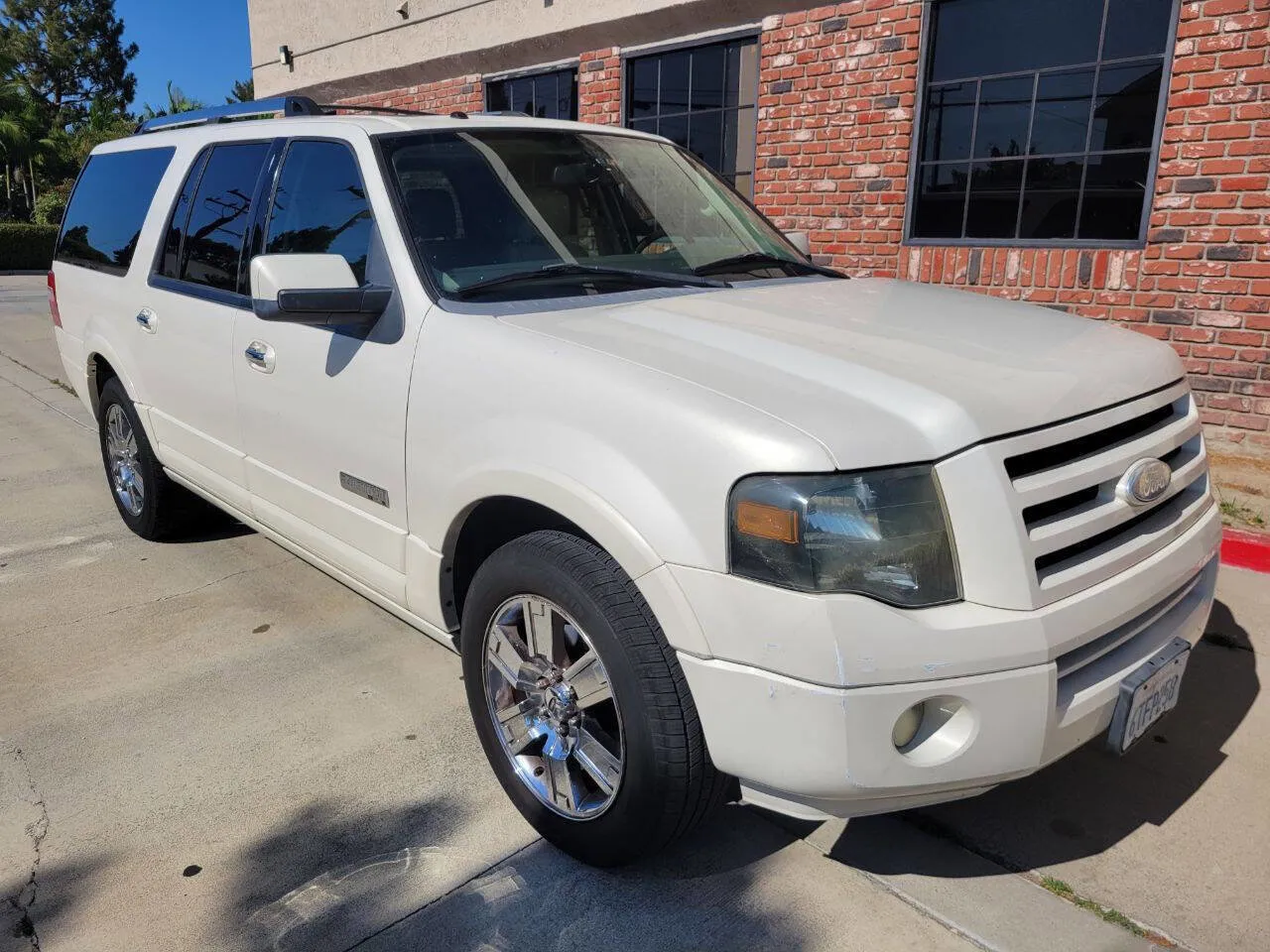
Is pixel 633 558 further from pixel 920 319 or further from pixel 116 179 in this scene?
pixel 116 179

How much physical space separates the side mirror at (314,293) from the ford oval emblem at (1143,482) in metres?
2.02

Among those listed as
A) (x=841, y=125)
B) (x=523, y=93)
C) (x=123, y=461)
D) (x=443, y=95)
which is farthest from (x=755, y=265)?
(x=443, y=95)

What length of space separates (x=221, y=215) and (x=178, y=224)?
15.6 inches

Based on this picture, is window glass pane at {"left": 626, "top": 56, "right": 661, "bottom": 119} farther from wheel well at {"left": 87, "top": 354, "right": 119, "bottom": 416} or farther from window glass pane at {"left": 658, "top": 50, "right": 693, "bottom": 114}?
wheel well at {"left": 87, "top": 354, "right": 119, "bottom": 416}

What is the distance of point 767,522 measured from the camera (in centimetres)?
198

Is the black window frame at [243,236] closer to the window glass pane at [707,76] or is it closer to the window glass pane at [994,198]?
the window glass pane at [994,198]

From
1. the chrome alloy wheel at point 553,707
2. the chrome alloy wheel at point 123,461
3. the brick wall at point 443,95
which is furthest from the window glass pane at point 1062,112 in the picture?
the brick wall at point 443,95

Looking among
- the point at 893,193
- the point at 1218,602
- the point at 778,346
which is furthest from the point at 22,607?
the point at 893,193

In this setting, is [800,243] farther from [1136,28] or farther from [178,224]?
[1136,28]

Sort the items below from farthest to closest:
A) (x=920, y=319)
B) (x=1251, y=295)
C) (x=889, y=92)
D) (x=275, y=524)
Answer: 1. (x=889, y=92)
2. (x=1251, y=295)
3. (x=275, y=524)
4. (x=920, y=319)

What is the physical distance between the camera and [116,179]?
4871 mm

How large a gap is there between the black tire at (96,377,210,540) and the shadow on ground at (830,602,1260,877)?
11.8 ft

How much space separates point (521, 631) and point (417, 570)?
447 mm

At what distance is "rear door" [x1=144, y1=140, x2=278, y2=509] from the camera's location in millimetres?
3715
